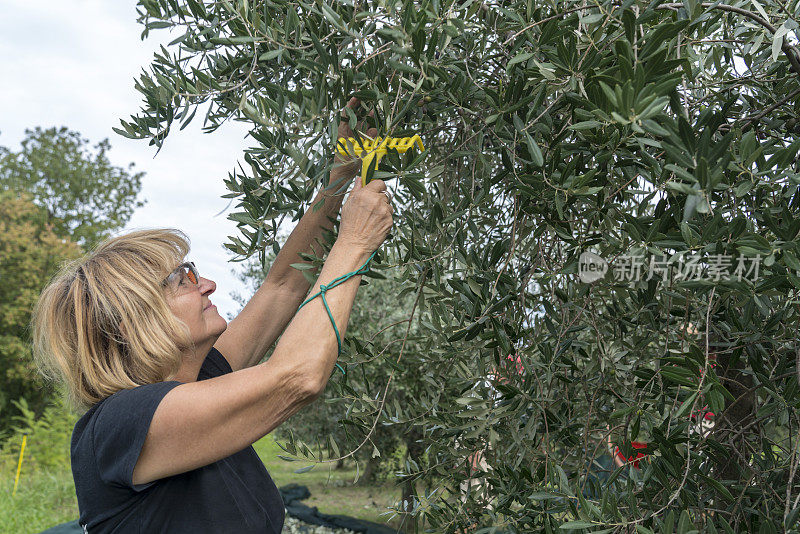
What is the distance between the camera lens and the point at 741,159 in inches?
49.2

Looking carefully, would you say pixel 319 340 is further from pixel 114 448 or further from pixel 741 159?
pixel 741 159

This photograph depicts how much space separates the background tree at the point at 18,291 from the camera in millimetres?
17156

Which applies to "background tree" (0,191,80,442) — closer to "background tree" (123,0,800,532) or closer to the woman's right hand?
"background tree" (123,0,800,532)

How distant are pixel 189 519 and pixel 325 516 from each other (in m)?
7.29

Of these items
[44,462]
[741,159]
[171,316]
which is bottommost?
[44,462]

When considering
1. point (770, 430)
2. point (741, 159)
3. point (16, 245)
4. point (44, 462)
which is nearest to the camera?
point (741, 159)

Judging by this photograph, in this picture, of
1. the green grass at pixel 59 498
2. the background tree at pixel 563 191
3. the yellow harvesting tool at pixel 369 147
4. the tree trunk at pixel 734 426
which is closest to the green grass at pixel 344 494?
the green grass at pixel 59 498

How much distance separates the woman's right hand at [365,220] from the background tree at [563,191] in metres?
0.12

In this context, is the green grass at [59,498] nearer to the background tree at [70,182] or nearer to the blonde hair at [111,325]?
the blonde hair at [111,325]

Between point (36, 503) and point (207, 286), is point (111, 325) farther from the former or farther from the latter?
point (36, 503)

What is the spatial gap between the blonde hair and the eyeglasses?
22 millimetres

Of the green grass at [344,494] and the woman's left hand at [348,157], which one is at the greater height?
the woman's left hand at [348,157]

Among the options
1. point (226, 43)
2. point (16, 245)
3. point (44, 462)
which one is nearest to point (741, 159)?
point (226, 43)

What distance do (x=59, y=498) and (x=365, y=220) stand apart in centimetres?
912
